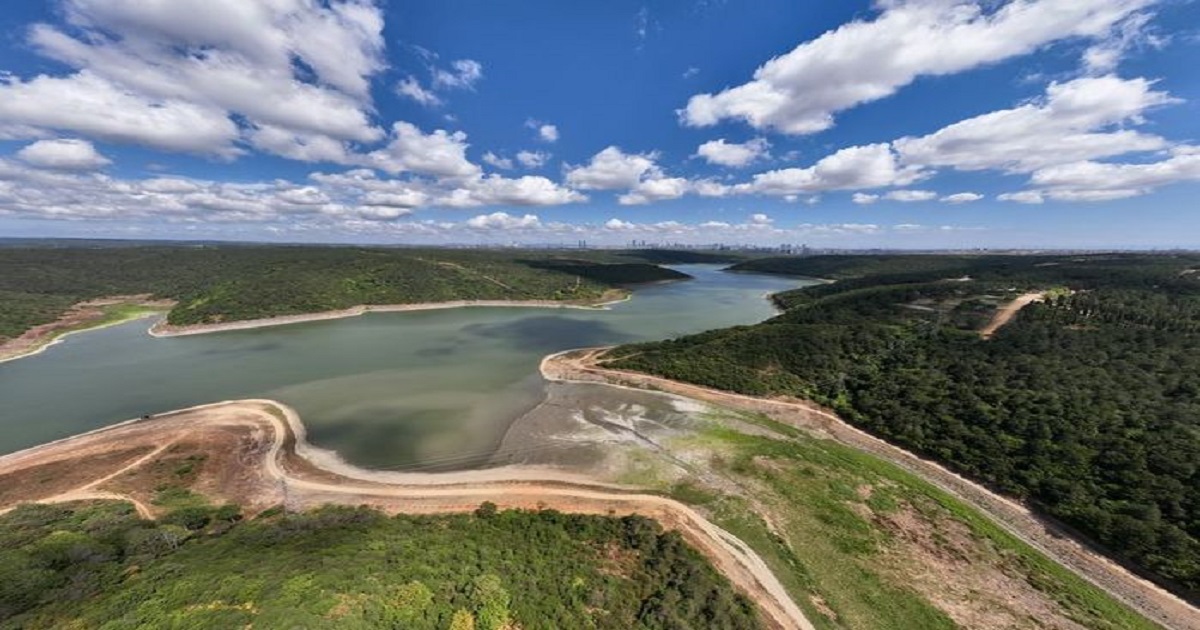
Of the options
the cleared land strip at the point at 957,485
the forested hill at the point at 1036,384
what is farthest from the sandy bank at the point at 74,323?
the forested hill at the point at 1036,384

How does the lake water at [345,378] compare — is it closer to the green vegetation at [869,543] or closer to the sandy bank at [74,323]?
the sandy bank at [74,323]

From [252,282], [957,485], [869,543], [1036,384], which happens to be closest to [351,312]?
[252,282]

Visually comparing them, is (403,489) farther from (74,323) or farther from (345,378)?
(74,323)

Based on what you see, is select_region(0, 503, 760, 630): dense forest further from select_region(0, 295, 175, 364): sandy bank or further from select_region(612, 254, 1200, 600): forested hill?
select_region(0, 295, 175, 364): sandy bank

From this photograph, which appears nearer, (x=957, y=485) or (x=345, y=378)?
(x=957, y=485)

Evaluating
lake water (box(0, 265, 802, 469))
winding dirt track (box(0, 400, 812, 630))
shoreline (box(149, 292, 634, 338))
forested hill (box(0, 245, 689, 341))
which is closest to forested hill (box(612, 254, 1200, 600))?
lake water (box(0, 265, 802, 469))

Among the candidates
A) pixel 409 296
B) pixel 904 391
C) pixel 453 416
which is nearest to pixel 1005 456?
pixel 904 391
